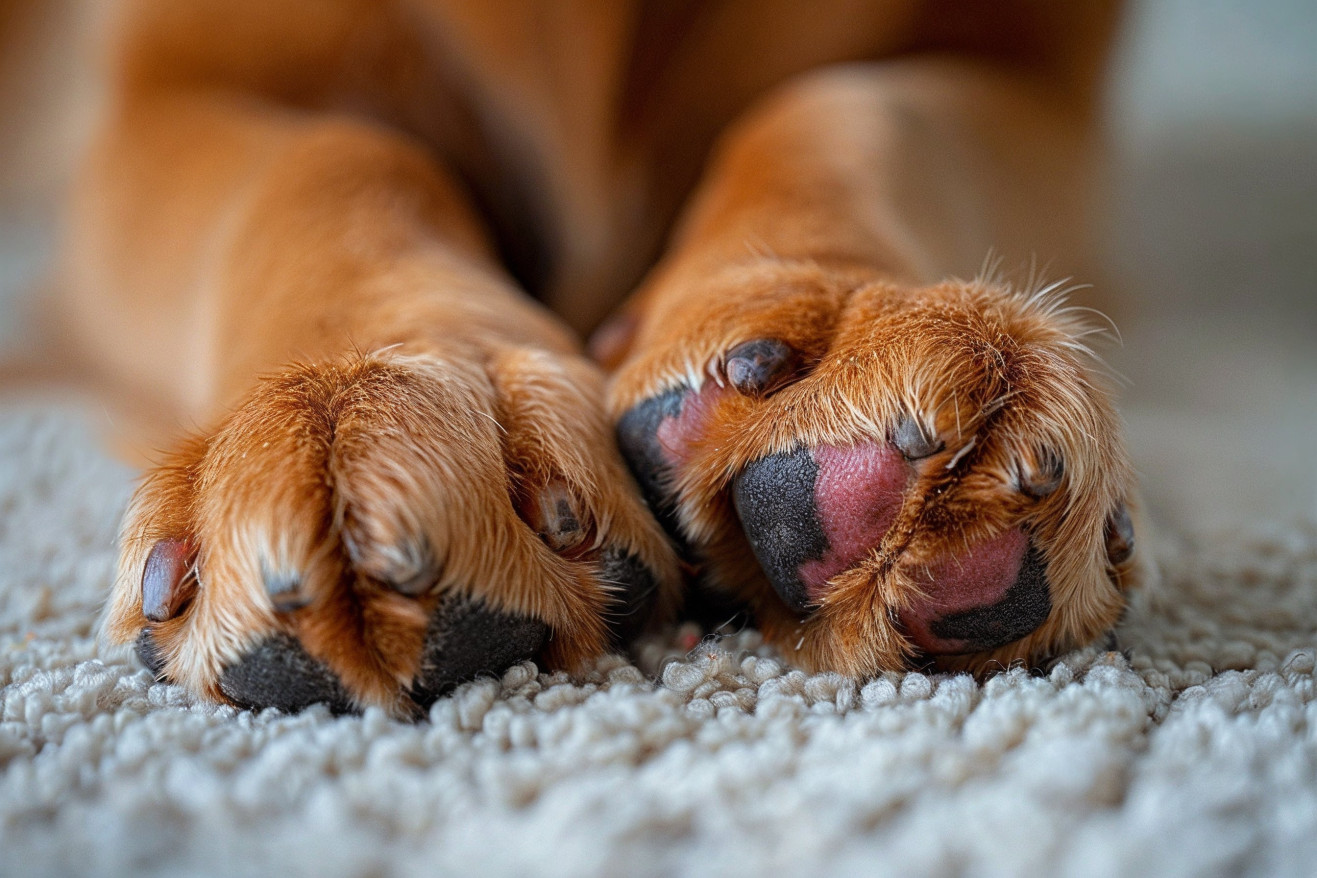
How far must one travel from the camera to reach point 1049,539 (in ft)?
1.47

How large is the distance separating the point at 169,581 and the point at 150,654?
0.04m

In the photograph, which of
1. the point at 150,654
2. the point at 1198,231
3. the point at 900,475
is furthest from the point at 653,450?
the point at 1198,231

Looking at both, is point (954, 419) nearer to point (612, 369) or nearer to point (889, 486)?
point (889, 486)

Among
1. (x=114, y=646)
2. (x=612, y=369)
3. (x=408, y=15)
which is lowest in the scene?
(x=114, y=646)

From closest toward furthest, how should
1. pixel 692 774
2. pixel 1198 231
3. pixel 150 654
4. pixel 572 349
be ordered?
1. pixel 692 774
2. pixel 150 654
3. pixel 572 349
4. pixel 1198 231

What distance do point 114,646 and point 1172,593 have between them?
1.99 ft

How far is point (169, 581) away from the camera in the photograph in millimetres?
461

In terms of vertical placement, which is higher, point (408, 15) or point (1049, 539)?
point (408, 15)

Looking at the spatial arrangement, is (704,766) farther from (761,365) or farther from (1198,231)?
Result: (1198,231)

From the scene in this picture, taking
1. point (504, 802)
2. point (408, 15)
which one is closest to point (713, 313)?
point (504, 802)

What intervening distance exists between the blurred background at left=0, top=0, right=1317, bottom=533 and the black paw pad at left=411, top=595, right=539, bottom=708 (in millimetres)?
559

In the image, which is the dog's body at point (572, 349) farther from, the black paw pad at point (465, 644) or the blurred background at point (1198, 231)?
the blurred background at point (1198, 231)

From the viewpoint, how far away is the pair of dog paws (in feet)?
1.38

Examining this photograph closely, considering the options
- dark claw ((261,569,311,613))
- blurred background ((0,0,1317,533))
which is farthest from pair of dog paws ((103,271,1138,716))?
blurred background ((0,0,1317,533))
